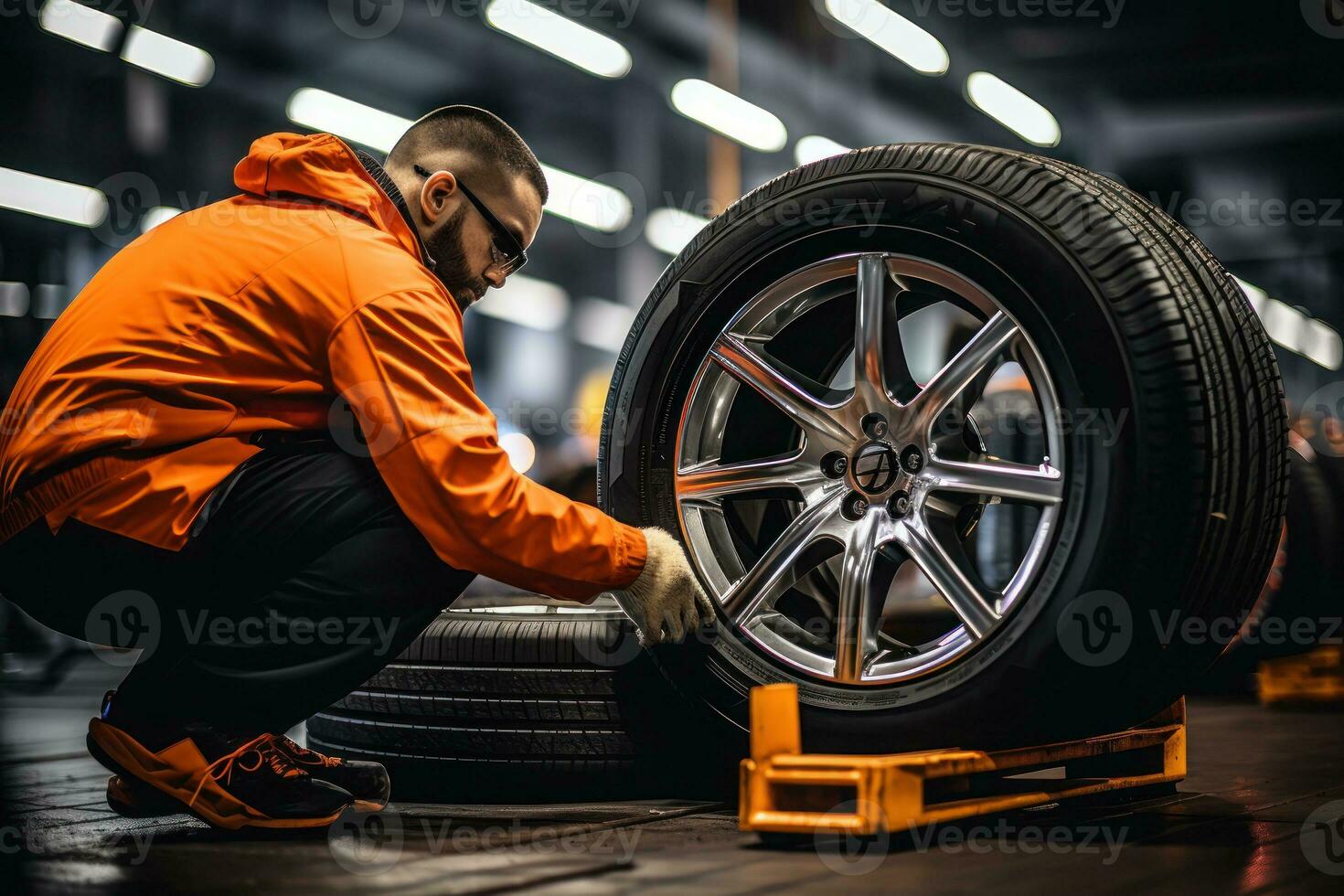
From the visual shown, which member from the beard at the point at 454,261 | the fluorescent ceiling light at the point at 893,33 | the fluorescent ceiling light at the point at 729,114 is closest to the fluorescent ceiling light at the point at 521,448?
the fluorescent ceiling light at the point at 729,114

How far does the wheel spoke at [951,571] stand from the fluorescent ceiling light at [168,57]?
26.7 ft

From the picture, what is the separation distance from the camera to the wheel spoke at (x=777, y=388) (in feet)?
7.07

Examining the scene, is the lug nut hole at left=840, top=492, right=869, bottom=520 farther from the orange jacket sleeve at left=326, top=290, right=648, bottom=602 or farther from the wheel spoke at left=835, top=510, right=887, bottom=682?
the orange jacket sleeve at left=326, top=290, right=648, bottom=602

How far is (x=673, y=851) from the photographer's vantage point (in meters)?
1.68

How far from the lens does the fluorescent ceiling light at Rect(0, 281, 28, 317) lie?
871 centimetres

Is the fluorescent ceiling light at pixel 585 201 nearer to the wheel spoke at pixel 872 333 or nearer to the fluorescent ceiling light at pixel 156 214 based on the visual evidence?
the fluorescent ceiling light at pixel 156 214

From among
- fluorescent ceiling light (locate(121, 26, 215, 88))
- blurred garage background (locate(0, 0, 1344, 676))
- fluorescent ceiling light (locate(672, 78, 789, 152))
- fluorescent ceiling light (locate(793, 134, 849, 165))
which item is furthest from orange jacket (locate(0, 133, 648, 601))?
fluorescent ceiling light (locate(793, 134, 849, 165))

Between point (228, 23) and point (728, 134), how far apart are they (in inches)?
156

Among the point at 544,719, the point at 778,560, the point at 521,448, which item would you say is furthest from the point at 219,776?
the point at 521,448

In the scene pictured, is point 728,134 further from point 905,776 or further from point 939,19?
point 905,776

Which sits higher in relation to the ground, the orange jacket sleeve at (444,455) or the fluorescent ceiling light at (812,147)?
the fluorescent ceiling light at (812,147)

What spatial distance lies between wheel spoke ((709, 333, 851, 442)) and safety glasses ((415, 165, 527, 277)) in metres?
0.44

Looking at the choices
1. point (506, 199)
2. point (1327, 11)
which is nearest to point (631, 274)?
point (1327, 11)

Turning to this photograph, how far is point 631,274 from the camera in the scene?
15.3m
